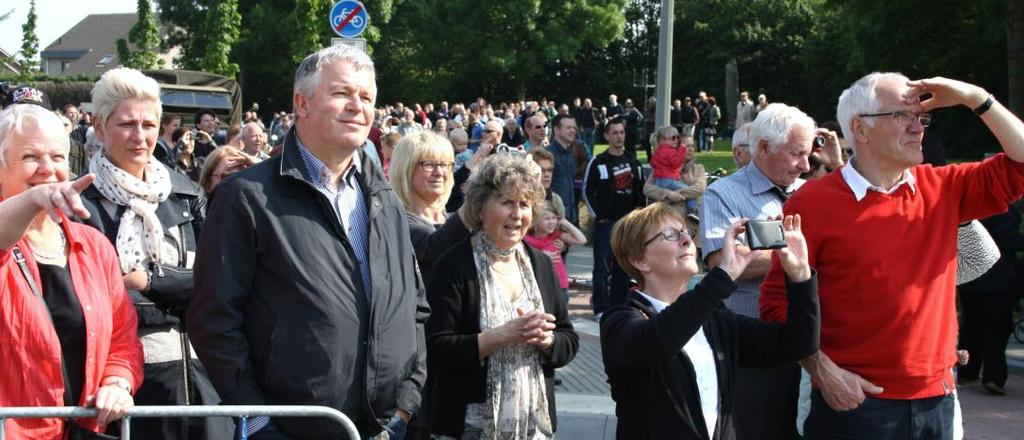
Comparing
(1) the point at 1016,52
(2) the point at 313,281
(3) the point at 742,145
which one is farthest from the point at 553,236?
(1) the point at 1016,52

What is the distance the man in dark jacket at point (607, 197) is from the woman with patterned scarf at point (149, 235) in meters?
7.03

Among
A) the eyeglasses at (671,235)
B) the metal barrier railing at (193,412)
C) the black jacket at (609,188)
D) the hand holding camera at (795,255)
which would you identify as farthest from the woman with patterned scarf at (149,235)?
the black jacket at (609,188)

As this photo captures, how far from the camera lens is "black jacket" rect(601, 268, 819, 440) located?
3604mm

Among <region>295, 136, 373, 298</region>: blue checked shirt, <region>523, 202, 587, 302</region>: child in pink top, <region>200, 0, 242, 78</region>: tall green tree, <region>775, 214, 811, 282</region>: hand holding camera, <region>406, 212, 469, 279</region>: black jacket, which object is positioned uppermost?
<region>200, 0, 242, 78</region>: tall green tree

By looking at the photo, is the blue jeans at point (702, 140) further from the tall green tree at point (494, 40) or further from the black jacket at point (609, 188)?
the black jacket at point (609, 188)

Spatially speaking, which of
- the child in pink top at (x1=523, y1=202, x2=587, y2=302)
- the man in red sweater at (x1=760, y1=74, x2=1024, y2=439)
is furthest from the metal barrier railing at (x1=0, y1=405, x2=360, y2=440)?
the child in pink top at (x1=523, y1=202, x2=587, y2=302)

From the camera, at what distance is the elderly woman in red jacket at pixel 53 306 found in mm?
3264

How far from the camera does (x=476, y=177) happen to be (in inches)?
199

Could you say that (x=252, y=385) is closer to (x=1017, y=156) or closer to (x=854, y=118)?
(x=854, y=118)

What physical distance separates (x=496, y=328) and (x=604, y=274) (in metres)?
6.65

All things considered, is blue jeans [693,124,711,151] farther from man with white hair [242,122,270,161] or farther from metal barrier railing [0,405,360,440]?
metal barrier railing [0,405,360,440]

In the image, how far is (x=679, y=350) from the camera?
146 inches

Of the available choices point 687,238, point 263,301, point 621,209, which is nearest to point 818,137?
point 687,238

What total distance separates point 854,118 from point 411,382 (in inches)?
73.7
